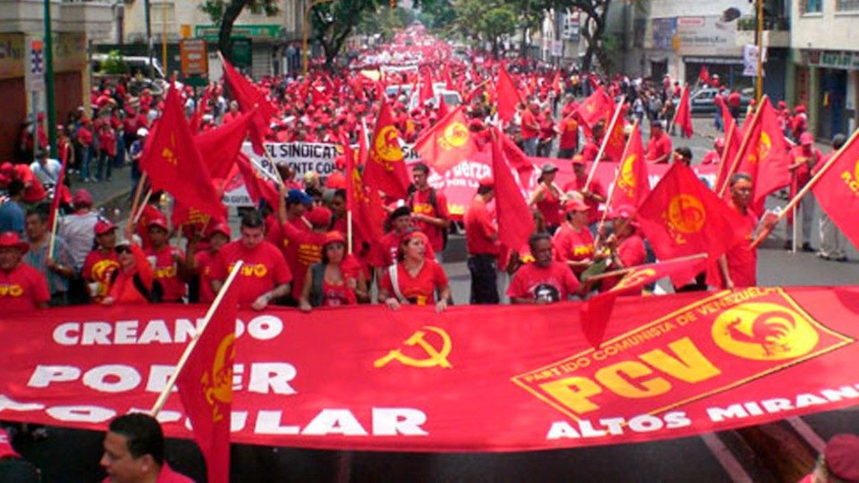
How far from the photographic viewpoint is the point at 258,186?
1178 cm

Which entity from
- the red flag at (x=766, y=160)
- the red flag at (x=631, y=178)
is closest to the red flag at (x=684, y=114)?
the red flag at (x=766, y=160)

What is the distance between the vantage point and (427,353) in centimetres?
803

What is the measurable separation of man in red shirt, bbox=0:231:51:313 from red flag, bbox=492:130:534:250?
3.52m

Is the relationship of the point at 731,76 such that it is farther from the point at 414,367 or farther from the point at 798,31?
the point at 414,367

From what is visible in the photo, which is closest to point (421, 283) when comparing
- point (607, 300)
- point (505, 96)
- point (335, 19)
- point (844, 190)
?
point (607, 300)

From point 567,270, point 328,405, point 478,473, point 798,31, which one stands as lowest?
point 478,473

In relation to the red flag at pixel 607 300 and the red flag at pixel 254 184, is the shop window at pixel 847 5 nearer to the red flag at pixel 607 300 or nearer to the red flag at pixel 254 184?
the red flag at pixel 254 184

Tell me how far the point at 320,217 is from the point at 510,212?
1.45 metres

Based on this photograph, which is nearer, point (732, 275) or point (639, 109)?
point (732, 275)

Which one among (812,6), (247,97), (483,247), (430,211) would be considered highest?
(812,6)

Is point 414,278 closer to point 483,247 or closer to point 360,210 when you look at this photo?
point 360,210

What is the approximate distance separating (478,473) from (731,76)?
54.4 metres

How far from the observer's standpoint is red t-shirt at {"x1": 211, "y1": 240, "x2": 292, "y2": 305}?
28.6 feet

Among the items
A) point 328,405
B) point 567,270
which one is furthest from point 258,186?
point 328,405
